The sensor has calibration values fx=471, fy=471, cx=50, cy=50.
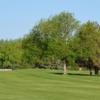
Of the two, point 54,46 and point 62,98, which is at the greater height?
point 54,46

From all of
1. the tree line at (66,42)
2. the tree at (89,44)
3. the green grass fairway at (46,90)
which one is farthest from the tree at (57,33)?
the green grass fairway at (46,90)

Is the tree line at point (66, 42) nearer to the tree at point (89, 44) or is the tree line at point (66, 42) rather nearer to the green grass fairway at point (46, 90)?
the tree at point (89, 44)

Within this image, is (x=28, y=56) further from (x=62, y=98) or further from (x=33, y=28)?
(x=62, y=98)

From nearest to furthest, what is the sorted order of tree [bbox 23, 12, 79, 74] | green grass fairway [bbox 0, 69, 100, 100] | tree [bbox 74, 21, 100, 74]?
1. green grass fairway [bbox 0, 69, 100, 100]
2. tree [bbox 74, 21, 100, 74]
3. tree [bbox 23, 12, 79, 74]

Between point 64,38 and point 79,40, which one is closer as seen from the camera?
point 79,40

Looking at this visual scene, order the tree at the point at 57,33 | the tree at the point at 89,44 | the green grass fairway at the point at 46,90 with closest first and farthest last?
the green grass fairway at the point at 46,90
the tree at the point at 89,44
the tree at the point at 57,33

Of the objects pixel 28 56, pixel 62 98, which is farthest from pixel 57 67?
Result: pixel 62 98

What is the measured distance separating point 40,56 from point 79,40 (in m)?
22.5

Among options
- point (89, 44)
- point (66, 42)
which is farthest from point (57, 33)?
point (89, 44)

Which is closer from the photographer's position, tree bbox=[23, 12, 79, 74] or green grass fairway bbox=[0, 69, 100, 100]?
green grass fairway bbox=[0, 69, 100, 100]

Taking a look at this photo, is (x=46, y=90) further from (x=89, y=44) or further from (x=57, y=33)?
(x=57, y=33)

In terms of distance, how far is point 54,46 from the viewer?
323 feet

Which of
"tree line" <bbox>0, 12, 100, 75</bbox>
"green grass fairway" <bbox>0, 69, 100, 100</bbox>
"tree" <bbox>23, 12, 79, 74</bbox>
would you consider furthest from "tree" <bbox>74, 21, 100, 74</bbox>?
"green grass fairway" <bbox>0, 69, 100, 100</bbox>

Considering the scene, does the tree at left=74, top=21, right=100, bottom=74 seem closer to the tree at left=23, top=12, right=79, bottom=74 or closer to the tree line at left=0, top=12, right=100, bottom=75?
the tree line at left=0, top=12, right=100, bottom=75
